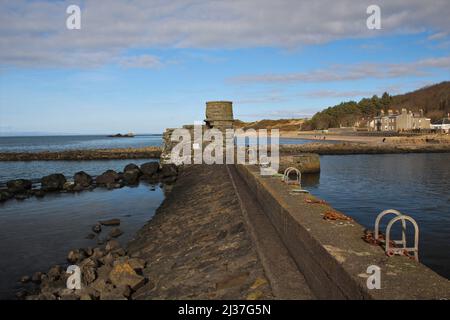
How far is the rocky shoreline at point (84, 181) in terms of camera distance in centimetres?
2396

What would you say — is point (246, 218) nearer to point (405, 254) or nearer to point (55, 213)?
point (405, 254)

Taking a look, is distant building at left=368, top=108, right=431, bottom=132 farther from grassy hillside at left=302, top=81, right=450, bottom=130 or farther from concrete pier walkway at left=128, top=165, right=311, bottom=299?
concrete pier walkway at left=128, top=165, right=311, bottom=299

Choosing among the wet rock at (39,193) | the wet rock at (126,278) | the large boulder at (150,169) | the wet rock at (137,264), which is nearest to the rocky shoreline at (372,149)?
the large boulder at (150,169)

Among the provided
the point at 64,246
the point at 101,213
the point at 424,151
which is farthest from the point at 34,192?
the point at 424,151

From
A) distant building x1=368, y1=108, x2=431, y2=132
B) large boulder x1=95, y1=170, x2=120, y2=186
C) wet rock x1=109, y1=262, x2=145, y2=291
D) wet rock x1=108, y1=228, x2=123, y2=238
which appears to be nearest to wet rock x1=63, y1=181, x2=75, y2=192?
large boulder x1=95, y1=170, x2=120, y2=186

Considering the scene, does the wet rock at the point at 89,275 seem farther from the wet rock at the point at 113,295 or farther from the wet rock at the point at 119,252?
the wet rock at the point at 119,252

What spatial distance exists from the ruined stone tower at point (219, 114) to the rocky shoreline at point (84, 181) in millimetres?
4636

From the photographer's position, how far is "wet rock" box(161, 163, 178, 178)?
94.5ft

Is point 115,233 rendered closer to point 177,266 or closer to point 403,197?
point 177,266

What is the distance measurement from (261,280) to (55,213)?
48.0ft

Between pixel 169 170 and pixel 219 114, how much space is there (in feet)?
18.6

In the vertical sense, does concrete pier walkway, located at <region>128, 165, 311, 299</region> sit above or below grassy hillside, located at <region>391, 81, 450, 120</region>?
below

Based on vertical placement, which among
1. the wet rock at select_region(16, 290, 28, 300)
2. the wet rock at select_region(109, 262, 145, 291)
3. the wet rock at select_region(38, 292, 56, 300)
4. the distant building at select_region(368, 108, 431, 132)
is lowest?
the wet rock at select_region(16, 290, 28, 300)

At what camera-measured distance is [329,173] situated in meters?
31.0
